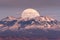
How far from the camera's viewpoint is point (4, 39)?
1753 inches

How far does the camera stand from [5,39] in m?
44.6

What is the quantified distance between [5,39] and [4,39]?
24cm
